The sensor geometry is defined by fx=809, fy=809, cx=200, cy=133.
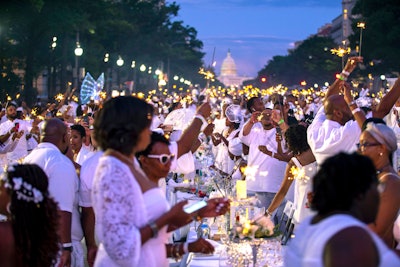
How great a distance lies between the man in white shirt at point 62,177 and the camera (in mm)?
6164

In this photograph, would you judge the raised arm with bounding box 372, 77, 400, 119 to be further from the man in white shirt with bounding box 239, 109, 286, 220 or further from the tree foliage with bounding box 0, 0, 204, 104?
the tree foliage with bounding box 0, 0, 204, 104

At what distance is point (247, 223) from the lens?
5938 mm

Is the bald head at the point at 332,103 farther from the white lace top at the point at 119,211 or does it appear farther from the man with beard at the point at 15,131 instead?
the man with beard at the point at 15,131

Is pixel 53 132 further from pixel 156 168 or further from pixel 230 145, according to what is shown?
pixel 230 145

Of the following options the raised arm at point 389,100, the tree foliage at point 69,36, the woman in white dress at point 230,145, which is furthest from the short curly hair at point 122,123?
the tree foliage at point 69,36

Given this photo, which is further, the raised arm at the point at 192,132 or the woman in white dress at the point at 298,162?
the woman in white dress at the point at 298,162

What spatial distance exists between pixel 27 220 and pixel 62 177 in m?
2.07

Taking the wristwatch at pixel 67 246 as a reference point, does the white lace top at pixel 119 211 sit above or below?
above

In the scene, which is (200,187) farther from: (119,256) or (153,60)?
(153,60)

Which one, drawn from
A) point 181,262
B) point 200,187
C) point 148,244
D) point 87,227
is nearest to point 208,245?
point 148,244

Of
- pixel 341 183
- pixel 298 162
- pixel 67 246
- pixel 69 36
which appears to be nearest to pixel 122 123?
pixel 341 183

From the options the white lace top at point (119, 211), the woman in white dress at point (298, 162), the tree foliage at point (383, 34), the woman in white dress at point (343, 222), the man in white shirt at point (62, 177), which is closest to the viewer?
the woman in white dress at point (343, 222)

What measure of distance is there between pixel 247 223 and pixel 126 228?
203 centimetres

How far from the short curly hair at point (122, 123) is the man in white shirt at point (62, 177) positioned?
1.93 metres
